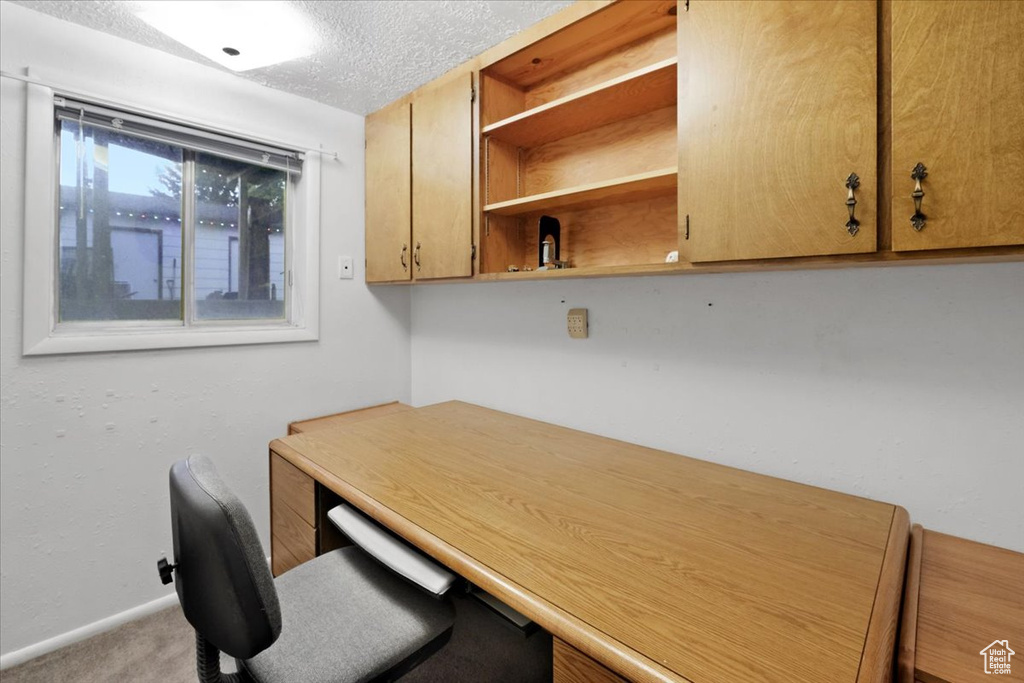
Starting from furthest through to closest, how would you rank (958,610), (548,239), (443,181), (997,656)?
1. (443,181)
2. (548,239)
3. (958,610)
4. (997,656)

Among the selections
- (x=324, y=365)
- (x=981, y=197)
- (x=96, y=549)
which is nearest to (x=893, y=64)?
(x=981, y=197)

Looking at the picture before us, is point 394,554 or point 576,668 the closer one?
point 576,668

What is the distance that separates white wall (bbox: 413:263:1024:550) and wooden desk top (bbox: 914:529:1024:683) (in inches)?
4.0

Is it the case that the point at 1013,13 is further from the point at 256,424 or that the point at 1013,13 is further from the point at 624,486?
the point at 256,424

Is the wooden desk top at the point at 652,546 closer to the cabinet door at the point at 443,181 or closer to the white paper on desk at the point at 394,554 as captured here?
the white paper on desk at the point at 394,554

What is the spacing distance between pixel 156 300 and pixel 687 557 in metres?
2.16

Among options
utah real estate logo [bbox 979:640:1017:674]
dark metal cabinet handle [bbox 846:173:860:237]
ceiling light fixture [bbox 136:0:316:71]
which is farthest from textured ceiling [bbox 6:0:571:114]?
utah real estate logo [bbox 979:640:1017:674]

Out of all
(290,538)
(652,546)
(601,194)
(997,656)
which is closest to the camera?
(997,656)

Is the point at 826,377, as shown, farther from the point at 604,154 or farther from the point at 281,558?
the point at 281,558

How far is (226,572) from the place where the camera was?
0.77 meters

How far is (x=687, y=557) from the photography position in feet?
2.86

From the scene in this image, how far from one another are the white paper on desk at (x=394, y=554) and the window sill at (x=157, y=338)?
1104 mm

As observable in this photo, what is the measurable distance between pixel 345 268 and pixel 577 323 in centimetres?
126

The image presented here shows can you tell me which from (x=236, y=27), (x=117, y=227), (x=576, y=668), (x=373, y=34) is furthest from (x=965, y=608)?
(x=117, y=227)
